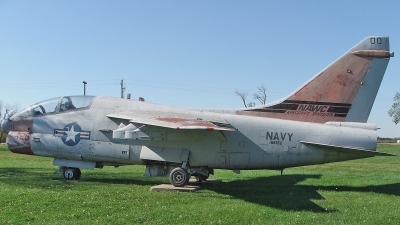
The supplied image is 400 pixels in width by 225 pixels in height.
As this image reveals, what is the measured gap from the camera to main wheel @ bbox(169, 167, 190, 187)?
469 inches

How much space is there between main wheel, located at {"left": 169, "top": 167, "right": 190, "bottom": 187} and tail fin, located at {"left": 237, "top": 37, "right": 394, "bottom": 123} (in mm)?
4737

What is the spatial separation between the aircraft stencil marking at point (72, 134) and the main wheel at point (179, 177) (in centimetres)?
371

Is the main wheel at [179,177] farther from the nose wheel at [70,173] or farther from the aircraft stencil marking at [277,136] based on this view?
the nose wheel at [70,173]

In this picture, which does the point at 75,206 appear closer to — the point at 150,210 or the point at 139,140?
the point at 150,210

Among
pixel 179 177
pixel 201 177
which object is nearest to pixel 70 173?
pixel 179 177

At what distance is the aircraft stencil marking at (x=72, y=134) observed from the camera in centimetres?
1321

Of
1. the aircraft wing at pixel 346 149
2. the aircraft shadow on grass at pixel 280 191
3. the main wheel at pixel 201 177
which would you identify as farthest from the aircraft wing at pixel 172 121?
the aircraft wing at pixel 346 149

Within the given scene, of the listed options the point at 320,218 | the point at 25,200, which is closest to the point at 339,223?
the point at 320,218

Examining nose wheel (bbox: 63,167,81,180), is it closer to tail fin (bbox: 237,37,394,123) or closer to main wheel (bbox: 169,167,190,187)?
main wheel (bbox: 169,167,190,187)

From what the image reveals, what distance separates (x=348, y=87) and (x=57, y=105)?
37.1 ft

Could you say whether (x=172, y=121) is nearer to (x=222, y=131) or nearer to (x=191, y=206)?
(x=222, y=131)

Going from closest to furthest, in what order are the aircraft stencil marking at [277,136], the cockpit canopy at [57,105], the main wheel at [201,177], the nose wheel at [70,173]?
the aircraft stencil marking at [277,136] < the nose wheel at [70,173] < the cockpit canopy at [57,105] < the main wheel at [201,177]

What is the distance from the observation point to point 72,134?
43.6 feet

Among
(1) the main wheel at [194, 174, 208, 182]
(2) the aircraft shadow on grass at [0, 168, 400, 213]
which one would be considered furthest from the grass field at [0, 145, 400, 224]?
(1) the main wheel at [194, 174, 208, 182]
